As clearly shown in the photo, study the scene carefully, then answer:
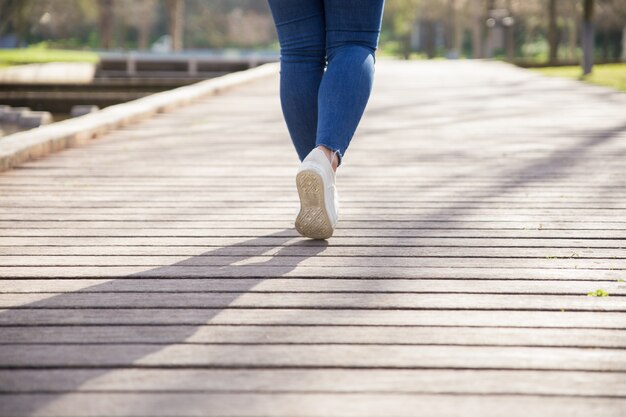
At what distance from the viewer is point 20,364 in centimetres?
146

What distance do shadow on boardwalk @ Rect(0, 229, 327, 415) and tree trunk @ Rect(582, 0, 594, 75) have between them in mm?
10066

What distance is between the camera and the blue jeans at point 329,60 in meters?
2.38

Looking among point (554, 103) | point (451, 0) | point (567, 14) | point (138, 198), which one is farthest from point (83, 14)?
point (138, 198)

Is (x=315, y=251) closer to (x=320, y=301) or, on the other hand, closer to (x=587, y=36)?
(x=320, y=301)

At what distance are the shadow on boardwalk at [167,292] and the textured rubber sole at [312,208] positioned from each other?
0.04 m

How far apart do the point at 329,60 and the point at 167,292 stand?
894 millimetres

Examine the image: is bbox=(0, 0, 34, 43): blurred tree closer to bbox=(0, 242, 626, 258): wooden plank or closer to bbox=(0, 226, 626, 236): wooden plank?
bbox=(0, 226, 626, 236): wooden plank

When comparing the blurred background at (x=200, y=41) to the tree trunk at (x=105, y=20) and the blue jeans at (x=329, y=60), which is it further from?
the blue jeans at (x=329, y=60)

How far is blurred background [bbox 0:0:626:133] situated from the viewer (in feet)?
53.1

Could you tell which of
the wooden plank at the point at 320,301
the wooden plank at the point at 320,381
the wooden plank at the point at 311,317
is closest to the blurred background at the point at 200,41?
the wooden plank at the point at 320,301

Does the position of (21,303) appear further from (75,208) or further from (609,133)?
(609,133)

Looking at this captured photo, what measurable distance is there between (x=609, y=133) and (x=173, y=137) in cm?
A: 250

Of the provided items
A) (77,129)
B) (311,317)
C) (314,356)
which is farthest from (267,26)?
(314,356)

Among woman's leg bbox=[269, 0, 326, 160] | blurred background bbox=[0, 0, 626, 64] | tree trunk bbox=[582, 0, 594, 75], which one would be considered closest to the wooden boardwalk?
woman's leg bbox=[269, 0, 326, 160]
